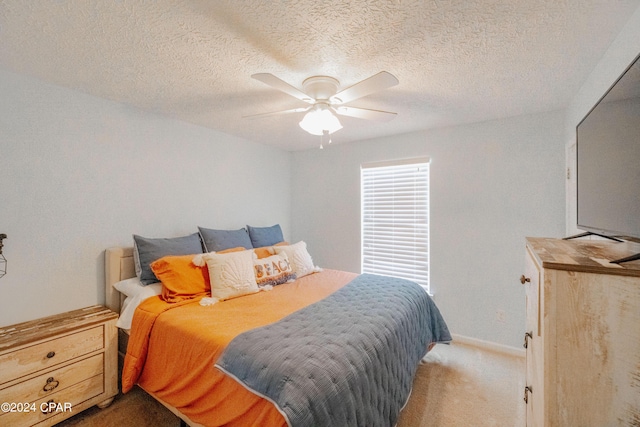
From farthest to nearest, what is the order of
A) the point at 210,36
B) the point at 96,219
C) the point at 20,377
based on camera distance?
1. the point at 96,219
2. the point at 20,377
3. the point at 210,36

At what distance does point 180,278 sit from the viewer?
203cm

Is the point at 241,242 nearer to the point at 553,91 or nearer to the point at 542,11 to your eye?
the point at 542,11

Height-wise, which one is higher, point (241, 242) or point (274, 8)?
point (274, 8)

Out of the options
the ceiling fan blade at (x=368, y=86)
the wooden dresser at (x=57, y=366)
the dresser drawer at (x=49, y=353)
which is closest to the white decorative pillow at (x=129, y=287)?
the wooden dresser at (x=57, y=366)

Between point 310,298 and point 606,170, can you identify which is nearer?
point 606,170

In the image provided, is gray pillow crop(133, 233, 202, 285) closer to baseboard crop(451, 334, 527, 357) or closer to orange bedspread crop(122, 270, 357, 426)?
orange bedspread crop(122, 270, 357, 426)

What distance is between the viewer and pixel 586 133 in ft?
4.06

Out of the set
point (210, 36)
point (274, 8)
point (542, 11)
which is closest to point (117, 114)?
point (210, 36)

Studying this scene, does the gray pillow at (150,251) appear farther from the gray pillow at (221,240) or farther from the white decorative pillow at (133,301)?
the gray pillow at (221,240)

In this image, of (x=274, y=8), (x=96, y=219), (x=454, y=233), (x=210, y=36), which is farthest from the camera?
(x=454, y=233)

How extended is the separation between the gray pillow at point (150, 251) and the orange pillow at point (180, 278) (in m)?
0.11

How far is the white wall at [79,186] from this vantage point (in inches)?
70.4

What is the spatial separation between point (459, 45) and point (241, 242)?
2.53 m

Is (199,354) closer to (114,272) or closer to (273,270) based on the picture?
(273,270)
